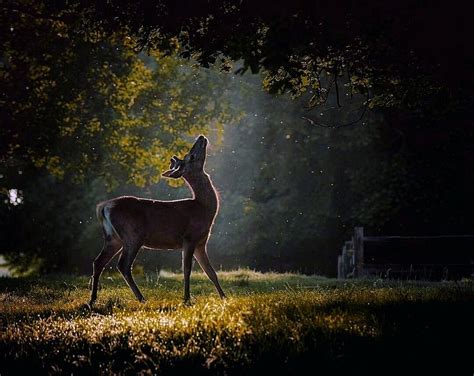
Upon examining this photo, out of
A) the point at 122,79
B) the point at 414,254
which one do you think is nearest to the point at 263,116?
the point at 414,254

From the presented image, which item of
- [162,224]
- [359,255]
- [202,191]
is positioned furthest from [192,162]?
[359,255]

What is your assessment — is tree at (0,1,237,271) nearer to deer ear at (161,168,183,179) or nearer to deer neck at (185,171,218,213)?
deer ear at (161,168,183,179)

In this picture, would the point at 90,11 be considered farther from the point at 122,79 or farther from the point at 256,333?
the point at 122,79

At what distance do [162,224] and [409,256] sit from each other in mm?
16509

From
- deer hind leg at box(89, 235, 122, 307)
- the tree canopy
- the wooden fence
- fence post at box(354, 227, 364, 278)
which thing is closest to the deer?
deer hind leg at box(89, 235, 122, 307)

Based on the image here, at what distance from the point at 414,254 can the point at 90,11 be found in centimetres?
1801

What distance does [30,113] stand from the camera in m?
15.8

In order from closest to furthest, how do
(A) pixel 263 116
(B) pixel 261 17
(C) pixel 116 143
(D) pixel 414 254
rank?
1. (B) pixel 261 17
2. (C) pixel 116 143
3. (D) pixel 414 254
4. (A) pixel 263 116

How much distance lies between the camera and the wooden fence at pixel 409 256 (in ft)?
60.0

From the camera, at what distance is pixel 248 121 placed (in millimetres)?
31688

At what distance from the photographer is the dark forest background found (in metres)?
7.61

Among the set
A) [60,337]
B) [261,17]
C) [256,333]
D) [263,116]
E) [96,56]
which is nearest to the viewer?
[256,333]

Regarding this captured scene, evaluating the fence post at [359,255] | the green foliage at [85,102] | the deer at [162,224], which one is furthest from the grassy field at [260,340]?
the fence post at [359,255]

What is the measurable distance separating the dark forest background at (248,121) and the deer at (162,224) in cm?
175
